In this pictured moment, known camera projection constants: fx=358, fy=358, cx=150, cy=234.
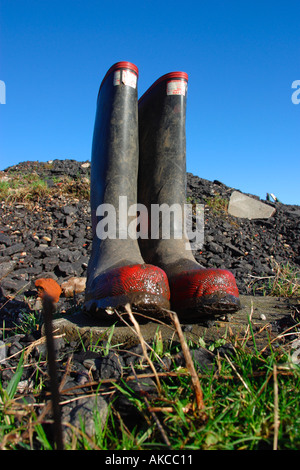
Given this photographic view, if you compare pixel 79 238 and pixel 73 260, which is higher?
pixel 79 238

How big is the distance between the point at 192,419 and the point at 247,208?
6189 mm

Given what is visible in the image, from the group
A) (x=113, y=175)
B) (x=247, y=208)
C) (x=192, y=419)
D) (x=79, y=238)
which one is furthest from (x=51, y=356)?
(x=247, y=208)

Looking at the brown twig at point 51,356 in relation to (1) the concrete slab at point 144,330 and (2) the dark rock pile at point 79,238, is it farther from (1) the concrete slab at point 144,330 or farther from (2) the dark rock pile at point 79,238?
(2) the dark rock pile at point 79,238

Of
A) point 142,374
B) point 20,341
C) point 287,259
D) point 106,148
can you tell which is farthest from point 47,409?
point 287,259

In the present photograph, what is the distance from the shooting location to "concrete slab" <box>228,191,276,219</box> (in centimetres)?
659

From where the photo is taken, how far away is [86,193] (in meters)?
5.77

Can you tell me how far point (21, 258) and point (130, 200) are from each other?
2.29 meters

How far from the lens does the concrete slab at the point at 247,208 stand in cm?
659

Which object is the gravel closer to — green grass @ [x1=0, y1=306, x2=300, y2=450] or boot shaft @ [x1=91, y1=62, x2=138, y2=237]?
green grass @ [x1=0, y1=306, x2=300, y2=450]

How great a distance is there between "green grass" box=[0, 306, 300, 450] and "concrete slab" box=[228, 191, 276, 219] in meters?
5.63

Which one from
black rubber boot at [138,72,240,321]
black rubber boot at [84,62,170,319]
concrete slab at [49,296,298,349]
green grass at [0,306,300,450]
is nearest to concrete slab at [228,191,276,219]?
black rubber boot at [138,72,240,321]

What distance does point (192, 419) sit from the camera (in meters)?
0.90

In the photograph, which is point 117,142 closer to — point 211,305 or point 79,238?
point 211,305
